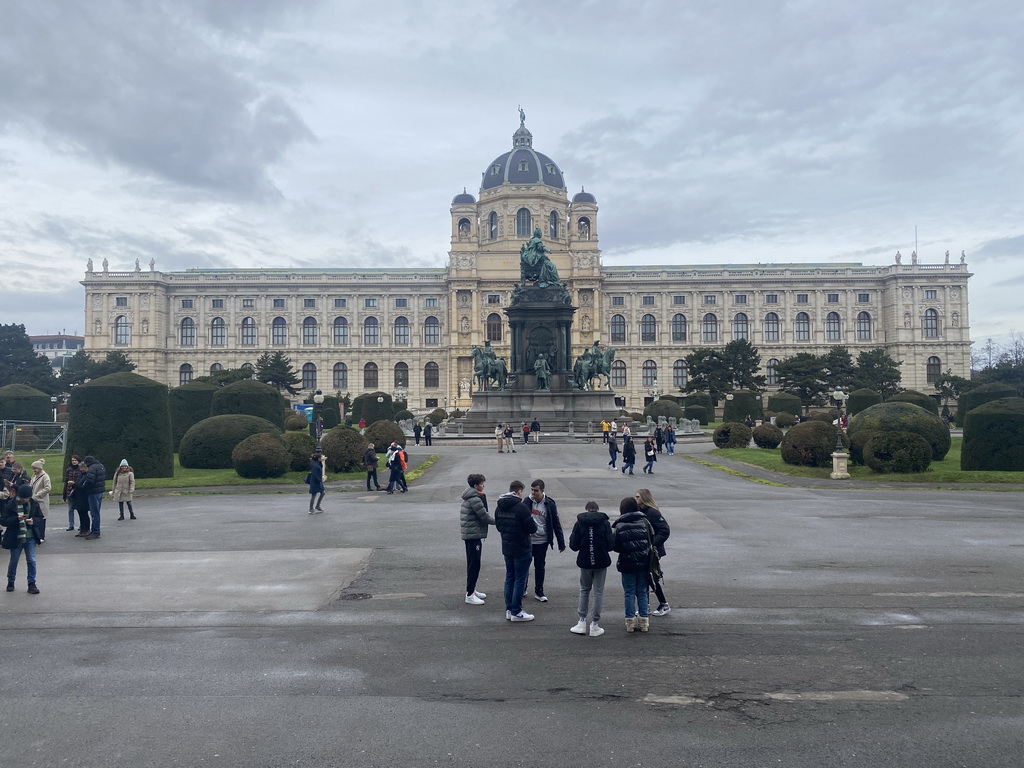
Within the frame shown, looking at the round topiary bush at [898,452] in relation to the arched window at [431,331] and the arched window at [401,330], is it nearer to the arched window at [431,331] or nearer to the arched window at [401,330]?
the arched window at [431,331]

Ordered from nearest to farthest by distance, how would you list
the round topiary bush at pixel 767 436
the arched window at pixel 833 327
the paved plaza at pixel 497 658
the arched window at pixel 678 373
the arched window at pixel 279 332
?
the paved plaza at pixel 497 658, the round topiary bush at pixel 767 436, the arched window at pixel 678 373, the arched window at pixel 833 327, the arched window at pixel 279 332

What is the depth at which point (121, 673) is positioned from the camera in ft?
26.5

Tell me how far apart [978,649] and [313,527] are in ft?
40.2

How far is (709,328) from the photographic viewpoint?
112438 mm

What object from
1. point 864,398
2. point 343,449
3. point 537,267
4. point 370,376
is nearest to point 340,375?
point 370,376

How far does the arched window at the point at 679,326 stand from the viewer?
11200 cm

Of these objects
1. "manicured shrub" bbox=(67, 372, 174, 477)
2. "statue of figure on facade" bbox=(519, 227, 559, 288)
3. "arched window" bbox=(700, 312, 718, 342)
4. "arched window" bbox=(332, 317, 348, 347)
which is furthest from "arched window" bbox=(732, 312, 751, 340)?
"manicured shrub" bbox=(67, 372, 174, 477)

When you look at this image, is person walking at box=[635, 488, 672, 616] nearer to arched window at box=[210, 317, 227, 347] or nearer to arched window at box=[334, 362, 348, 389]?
arched window at box=[334, 362, 348, 389]

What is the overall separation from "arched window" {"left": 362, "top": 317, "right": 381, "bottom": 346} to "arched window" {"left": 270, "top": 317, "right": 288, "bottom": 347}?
34.3ft

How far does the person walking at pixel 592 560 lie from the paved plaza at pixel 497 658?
0.25 m

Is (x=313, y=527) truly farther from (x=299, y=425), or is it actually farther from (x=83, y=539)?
(x=299, y=425)

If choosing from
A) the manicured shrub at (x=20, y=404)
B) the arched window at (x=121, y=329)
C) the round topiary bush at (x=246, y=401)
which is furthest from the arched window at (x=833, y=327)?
the manicured shrub at (x=20, y=404)

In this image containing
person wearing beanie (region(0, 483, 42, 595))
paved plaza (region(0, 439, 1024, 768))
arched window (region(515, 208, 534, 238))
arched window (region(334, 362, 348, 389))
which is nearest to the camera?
paved plaza (region(0, 439, 1024, 768))

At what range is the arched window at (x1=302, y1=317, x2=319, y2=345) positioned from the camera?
4427 inches
